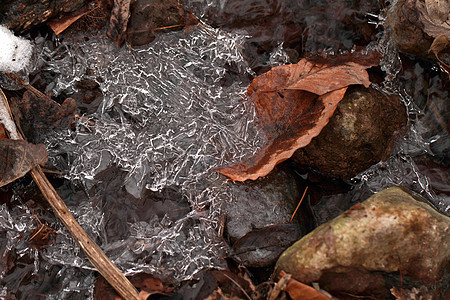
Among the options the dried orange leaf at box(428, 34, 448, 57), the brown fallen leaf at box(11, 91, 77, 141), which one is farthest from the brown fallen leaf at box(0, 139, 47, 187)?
the dried orange leaf at box(428, 34, 448, 57)

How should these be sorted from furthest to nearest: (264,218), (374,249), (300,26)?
1. (300,26)
2. (264,218)
3. (374,249)

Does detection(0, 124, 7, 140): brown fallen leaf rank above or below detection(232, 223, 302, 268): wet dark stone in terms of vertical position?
above

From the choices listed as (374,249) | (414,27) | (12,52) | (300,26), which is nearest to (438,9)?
(414,27)

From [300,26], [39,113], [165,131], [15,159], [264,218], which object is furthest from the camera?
[300,26]

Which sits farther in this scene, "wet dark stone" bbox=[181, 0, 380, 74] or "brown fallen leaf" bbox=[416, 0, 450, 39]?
"wet dark stone" bbox=[181, 0, 380, 74]

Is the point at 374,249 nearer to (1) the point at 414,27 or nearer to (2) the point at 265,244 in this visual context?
(2) the point at 265,244

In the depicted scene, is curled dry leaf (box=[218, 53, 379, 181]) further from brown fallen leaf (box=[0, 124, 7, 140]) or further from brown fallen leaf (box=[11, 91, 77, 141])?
brown fallen leaf (box=[0, 124, 7, 140])
